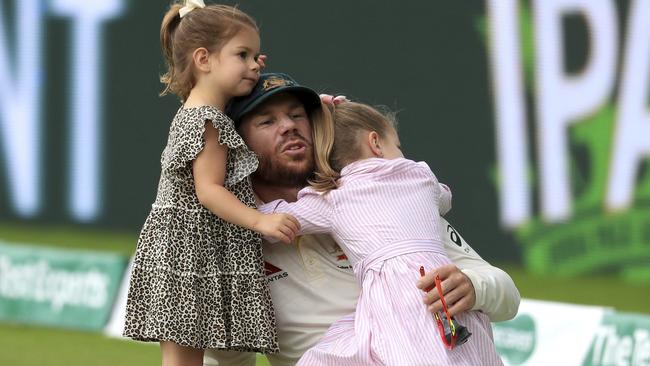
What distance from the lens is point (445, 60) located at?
9.47m

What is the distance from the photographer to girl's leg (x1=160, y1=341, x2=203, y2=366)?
3764 millimetres

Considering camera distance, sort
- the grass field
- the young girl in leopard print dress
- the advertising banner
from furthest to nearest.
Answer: the grass field, the advertising banner, the young girl in leopard print dress

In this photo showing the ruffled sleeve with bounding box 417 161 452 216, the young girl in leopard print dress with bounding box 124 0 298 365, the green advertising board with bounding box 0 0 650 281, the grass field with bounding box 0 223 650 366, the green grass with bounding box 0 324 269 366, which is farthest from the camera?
the green advertising board with bounding box 0 0 650 281

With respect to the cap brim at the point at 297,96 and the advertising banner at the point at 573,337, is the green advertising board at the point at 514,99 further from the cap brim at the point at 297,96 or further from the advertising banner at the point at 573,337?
the cap brim at the point at 297,96

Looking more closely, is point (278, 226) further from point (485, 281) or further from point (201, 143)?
point (485, 281)

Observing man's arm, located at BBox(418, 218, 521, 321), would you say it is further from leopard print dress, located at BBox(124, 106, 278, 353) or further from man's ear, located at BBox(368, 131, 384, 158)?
leopard print dress, located at BBox(124, 106, 278, 353)

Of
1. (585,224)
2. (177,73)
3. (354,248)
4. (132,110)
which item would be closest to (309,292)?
(354,248)

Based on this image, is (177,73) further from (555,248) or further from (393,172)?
(555,248)

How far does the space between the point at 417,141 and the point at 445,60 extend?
22.9 inches

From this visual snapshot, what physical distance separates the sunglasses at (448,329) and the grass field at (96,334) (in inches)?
149

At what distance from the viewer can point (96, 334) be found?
27.2 feet

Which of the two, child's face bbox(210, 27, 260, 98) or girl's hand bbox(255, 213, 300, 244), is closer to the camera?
girl's hand bbox(255, 213, 300, 244)

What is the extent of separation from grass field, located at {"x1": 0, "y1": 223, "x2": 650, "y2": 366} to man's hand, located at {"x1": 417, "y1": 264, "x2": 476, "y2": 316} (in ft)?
12.3

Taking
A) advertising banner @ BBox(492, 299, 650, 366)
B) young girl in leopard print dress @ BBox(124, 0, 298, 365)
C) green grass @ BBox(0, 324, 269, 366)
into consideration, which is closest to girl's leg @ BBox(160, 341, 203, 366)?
young girl in leopard print dress @ BBox(124, 0, 298, 365)
